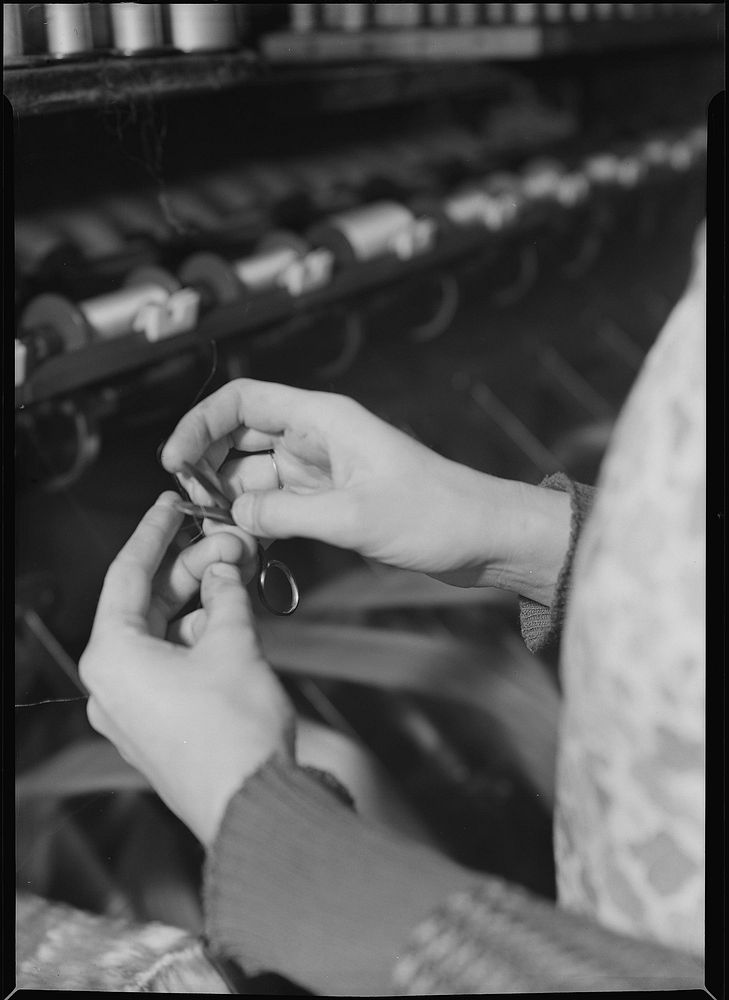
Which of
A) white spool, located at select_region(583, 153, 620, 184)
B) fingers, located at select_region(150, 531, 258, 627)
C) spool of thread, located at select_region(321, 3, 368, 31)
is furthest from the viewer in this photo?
white spool, located at select_region(583, 153, 620, 184)

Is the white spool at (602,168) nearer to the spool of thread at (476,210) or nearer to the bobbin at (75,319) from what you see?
the spool of thread at (476,210)

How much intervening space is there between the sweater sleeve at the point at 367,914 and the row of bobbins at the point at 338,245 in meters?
0.28

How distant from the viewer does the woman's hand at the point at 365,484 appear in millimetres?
560

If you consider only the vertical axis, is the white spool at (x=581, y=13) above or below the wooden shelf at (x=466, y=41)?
above

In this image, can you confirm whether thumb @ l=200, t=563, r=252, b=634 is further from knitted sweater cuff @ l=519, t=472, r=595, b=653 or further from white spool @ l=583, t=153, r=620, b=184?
white spool @ l=583, t=153, r=620, b=184

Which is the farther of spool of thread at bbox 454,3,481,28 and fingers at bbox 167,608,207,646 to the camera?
spool of thread at bbox 454,3,481,28

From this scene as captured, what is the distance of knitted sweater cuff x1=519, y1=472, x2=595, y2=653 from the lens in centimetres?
56

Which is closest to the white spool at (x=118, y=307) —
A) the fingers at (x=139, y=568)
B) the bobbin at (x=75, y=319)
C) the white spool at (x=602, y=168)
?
the bobbin at (x=75, y=319)

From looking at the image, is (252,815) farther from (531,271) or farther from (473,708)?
(531,271)

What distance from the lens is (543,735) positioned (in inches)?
29.6

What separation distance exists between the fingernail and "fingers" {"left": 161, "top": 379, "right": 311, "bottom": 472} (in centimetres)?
6

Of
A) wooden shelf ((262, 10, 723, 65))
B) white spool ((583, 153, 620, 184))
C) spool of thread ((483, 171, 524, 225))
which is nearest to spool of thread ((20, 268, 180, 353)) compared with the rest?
wooden shelf ((262, 10, 723, 65))

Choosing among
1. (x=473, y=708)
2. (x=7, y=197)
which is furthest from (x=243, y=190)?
(x=473, y=708)

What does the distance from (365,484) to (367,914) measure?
22cm
